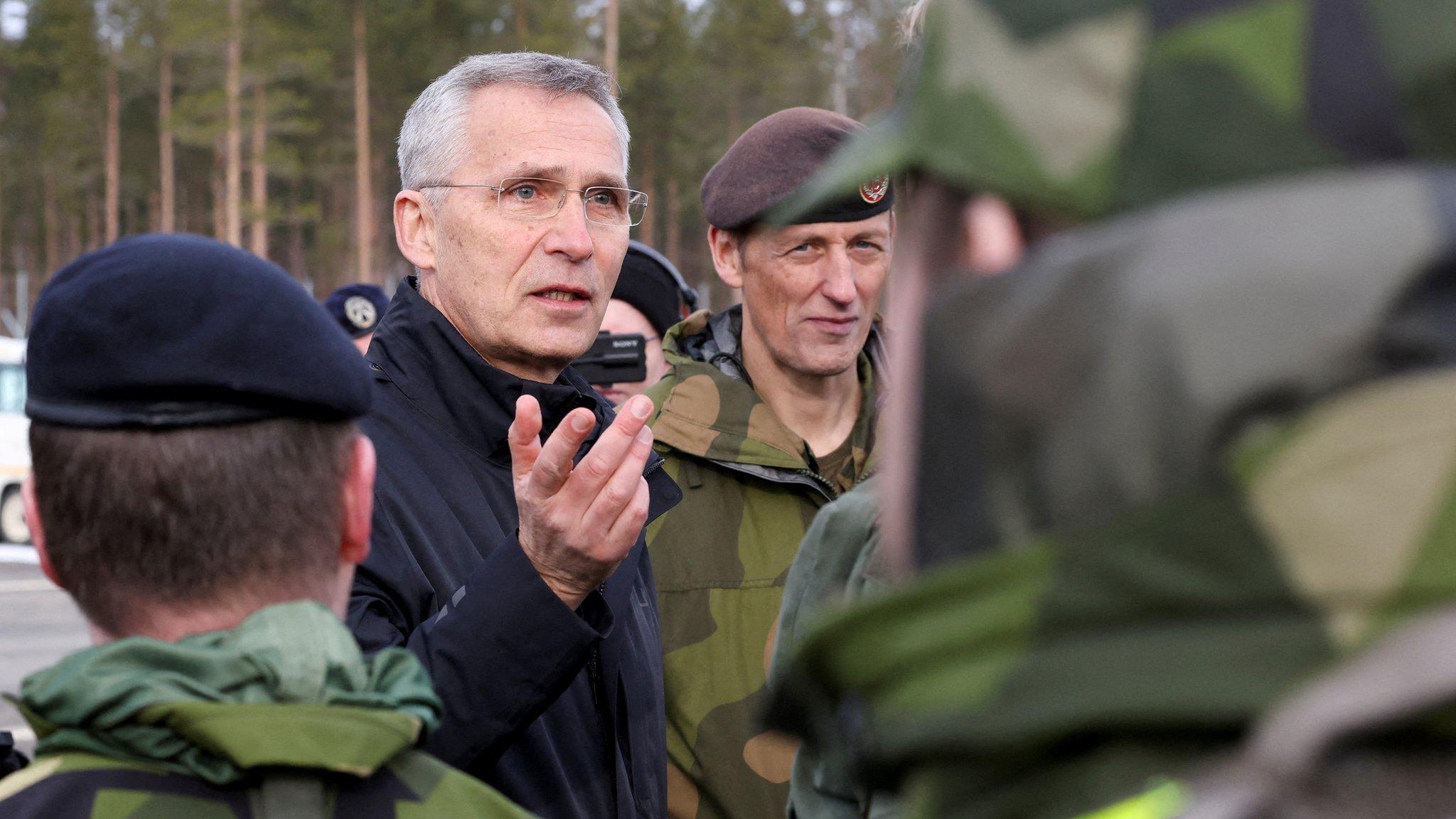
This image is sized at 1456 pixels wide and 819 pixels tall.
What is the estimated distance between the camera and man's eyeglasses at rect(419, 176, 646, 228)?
9.54ft

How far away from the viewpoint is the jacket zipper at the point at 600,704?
2551 mm

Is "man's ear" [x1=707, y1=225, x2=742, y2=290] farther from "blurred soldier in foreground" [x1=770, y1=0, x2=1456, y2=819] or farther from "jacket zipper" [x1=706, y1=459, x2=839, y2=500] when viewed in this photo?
"blurred soldier in foreground" [x1=770, y1=0, x2=1456, y2=819]

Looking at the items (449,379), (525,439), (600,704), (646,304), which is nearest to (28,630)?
(646,304)

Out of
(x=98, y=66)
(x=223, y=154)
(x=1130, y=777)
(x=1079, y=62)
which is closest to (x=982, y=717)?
(x=1130, y=777)

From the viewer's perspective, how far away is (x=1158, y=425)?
2.29 ft

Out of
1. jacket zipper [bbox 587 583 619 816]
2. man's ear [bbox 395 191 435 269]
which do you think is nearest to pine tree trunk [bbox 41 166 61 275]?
man's ear [bbox 395 191 435 269]

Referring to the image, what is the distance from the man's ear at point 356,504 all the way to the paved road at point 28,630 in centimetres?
632

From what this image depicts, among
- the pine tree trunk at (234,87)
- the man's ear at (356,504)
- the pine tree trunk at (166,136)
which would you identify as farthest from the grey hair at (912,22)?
the pine tree trunk at (166,136)

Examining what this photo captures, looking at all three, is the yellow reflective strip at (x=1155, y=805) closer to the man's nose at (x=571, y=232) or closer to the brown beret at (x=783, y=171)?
the man's nose at (x=571, y=232)

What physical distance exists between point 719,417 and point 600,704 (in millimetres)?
1044

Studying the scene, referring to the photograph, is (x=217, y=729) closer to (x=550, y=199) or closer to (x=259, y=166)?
(x=550, y=199)

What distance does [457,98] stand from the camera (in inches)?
116

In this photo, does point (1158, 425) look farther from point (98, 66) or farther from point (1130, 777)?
point (98, 66)

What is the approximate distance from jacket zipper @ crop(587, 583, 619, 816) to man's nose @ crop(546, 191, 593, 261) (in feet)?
2.41
